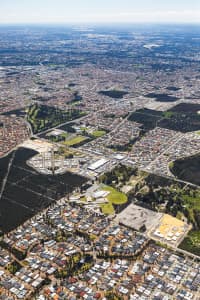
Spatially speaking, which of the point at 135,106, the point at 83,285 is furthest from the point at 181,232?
the point at 135,106

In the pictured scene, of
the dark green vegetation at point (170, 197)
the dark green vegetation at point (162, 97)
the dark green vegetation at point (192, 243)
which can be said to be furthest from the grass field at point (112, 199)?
the dark green vegetation at point (162, 97)

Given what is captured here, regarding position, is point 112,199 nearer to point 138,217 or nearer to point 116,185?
point 116,185

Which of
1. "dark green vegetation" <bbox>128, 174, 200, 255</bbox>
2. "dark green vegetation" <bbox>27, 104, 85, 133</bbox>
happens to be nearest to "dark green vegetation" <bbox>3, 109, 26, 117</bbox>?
"dark green vegetation" <bbox>27, 104, 85, 133</bbox>

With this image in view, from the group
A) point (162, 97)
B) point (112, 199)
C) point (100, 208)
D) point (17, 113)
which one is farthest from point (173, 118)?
point (100, 208)

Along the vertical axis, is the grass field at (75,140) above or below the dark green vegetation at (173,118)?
below

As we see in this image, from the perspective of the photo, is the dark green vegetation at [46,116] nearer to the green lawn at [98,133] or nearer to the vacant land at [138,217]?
the green lawn at [98,133]

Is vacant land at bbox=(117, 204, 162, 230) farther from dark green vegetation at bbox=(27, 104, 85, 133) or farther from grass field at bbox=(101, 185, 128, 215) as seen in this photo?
dark green vegetation at bbox=(27, 104, 85, 133)
